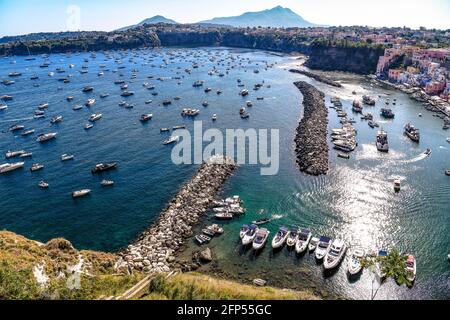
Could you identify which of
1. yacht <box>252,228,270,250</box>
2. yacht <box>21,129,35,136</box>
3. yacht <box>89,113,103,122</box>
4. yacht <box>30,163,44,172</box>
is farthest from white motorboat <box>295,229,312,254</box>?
yacht <box>21,129,35,136</box>

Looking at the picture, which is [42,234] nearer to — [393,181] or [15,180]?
[15,180]

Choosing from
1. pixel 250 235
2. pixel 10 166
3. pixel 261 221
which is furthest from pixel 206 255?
pixel 10 166

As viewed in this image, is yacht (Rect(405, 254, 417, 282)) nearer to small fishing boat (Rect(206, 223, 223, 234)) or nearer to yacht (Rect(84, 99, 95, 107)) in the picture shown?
small fishing boat (Rect(206, 223, 223, 234))

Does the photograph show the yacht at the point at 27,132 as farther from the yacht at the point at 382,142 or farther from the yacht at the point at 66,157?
the yacht at the point at 382,142

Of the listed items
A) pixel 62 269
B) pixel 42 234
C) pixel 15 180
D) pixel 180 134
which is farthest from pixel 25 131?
pixel 62 269

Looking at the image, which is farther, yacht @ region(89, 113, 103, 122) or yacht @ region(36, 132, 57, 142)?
yacht @ region(89, 113, 103, 122)

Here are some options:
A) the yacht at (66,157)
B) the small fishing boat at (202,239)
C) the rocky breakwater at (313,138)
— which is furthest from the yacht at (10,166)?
the rocky breakwater at (313,138)
